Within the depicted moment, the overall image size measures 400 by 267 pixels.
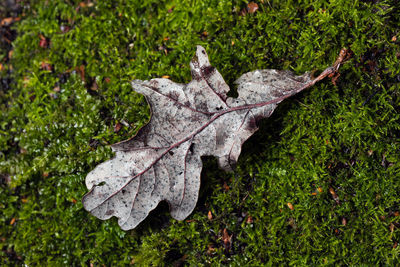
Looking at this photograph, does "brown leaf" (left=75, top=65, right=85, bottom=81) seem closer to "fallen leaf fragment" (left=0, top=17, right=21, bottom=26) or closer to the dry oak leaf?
the dry oak leaf

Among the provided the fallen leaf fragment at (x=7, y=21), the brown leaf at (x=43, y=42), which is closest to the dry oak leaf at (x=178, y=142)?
the brown leaf at (x=43, y=42)

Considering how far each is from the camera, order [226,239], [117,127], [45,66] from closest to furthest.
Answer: [226,239] < [117,127] < [45,66]

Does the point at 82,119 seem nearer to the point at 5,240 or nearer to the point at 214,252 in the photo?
the point at 5,240

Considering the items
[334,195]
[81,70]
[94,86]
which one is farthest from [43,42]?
[334,195]

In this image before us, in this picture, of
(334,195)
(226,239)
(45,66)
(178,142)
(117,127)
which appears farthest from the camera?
(45,66)

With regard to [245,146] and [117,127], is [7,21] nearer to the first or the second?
[117,127]

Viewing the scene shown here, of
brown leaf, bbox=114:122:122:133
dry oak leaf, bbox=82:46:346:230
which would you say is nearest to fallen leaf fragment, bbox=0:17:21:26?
brown leaf, bbox=114:122:122:133

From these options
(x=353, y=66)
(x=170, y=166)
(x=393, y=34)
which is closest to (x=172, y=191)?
(x=170, y=166)
